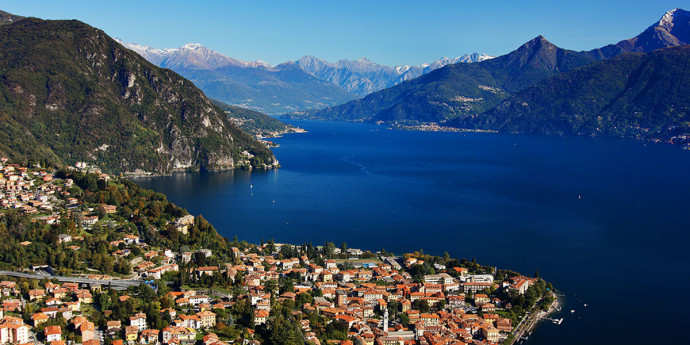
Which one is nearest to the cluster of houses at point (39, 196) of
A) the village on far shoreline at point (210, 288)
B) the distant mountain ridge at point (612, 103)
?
the village on far shoreline at point (210, 288)

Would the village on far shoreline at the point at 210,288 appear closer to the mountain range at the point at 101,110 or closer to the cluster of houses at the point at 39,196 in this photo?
the cluster of houses at the point at 39,196

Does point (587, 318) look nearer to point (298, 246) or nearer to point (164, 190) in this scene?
point (298, 246)

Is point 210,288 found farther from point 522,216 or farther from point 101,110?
point 101,110

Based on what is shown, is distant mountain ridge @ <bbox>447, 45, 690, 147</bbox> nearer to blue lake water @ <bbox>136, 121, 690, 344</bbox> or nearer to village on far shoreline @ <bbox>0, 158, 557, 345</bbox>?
blue lake water @ <bbox>136, 121, 690, 344</bbox>

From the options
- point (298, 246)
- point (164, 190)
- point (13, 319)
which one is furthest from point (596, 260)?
point (164, 190)

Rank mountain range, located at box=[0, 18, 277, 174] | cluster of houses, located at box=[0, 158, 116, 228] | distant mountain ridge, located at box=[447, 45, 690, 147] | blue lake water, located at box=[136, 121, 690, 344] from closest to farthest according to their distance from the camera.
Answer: blue lake water, located at box=[136, 121, 690, 344]
cluster of houses, located at box=[0, 158, 116, 228]
mountain range, located at box=[0, 18, 277, 174]
distant mountain ridge, located at box=[447, 45, 690, 147]

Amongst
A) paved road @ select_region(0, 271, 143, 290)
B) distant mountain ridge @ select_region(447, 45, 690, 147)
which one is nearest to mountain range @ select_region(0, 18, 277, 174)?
paved road @ select_region(0, 271, 143, 290)
